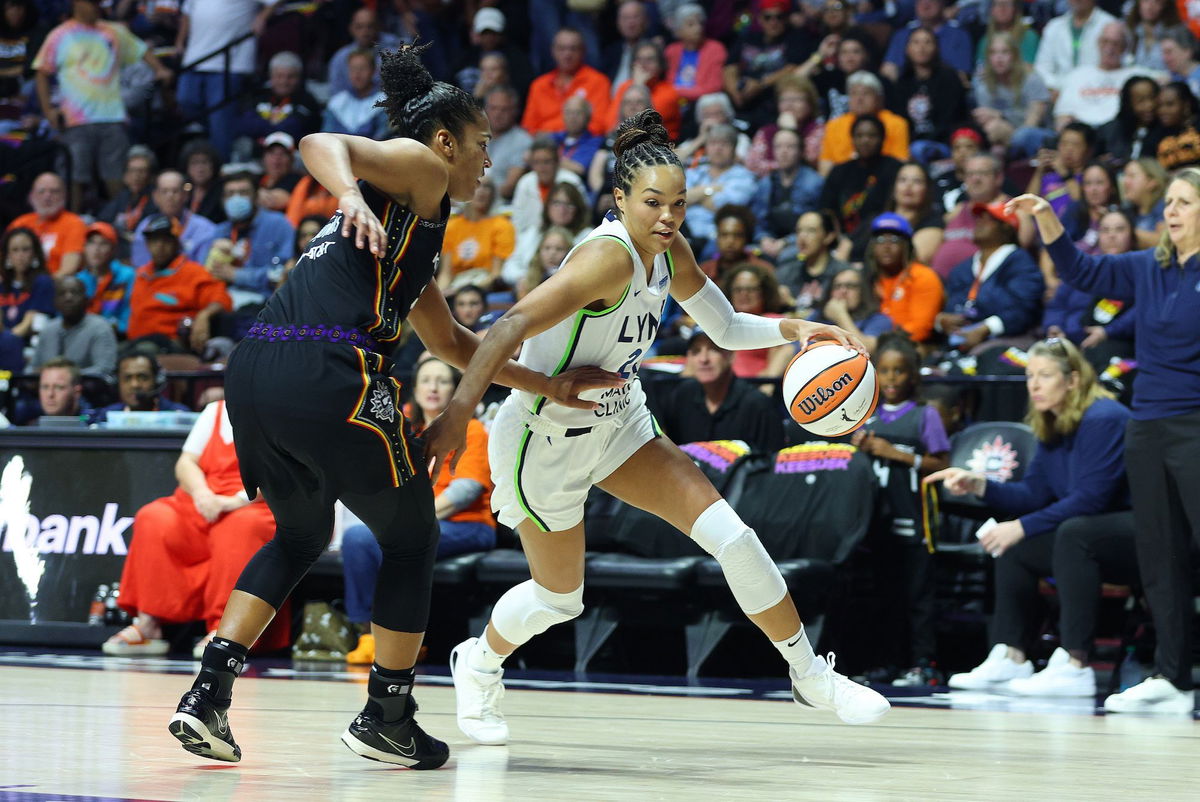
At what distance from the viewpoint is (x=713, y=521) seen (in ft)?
14.8

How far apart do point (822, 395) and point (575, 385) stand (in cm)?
91

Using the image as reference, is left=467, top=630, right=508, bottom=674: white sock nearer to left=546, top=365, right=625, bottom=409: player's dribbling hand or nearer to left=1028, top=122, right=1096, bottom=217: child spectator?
left=546, top=365, right=625, bottom=409: player's dribbling hand

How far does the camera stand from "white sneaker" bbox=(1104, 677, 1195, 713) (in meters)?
5.76

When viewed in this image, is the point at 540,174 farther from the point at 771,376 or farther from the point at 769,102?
the point at 771,376

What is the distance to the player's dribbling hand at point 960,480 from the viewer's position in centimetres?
662

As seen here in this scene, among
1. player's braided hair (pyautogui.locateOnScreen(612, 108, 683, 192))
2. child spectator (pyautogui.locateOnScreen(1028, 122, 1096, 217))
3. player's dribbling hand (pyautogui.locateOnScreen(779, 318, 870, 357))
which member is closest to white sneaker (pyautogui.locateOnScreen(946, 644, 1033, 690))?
player's dribbling hand (pyautogui.locateOnScreen(779, 318, 870, 357))

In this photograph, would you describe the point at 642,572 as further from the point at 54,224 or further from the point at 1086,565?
the point at 54,224

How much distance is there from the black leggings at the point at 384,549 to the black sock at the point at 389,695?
122mm

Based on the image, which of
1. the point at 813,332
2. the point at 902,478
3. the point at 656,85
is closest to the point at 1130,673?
the point at 902,478

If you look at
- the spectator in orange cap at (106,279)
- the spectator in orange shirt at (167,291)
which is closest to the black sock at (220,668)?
the spectator in orange shirt at (167,291)

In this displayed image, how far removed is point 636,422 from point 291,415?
1.24 meters

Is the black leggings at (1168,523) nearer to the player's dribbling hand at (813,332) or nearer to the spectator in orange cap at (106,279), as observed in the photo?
the player's dribbling hand at (813,332)

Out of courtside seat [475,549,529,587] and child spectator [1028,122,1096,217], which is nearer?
courtside seat [475,549,529,587]

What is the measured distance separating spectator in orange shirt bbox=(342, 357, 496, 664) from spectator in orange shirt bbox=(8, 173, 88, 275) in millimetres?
5870
